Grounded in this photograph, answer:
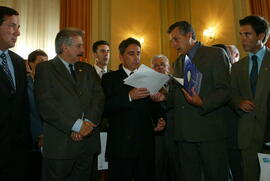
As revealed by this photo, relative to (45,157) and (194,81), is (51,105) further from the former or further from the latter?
(194,81)

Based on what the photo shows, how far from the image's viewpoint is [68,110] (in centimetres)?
192

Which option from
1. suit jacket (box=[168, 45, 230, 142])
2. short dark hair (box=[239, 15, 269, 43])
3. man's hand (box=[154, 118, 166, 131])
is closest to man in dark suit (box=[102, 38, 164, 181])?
man's hand (box=[154, 118, 166, 131])

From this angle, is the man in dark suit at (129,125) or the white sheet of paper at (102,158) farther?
the white sheet of paper at (102,158)

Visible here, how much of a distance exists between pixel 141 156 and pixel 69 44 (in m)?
1.10

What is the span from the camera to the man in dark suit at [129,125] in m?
2.10

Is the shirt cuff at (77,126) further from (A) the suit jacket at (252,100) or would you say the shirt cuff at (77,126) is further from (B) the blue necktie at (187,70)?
(A) the suit jacket at (252,100)

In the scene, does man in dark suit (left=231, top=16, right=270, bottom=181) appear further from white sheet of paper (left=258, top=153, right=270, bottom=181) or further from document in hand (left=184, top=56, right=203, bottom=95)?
document in hand (left=184, top=56, right=203, bottom=95)

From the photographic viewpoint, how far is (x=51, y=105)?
1.88 meters

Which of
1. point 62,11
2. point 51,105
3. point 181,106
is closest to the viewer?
point 51,105

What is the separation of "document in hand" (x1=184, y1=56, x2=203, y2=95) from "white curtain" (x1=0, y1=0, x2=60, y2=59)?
167 inches

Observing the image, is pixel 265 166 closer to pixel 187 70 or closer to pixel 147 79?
pixel 187 70

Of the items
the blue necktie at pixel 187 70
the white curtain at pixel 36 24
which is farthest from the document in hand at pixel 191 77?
the white curtain at pixel 36 24

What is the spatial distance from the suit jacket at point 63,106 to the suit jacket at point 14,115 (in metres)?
0.13

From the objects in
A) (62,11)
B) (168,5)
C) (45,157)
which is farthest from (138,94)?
(168,5)
